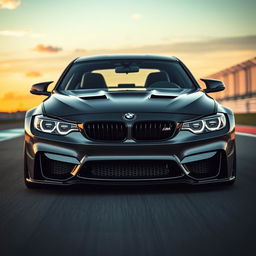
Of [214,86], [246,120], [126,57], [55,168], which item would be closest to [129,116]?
[55,168]

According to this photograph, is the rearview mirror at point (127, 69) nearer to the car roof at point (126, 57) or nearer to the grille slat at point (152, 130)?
the car roof at point (126, 57)

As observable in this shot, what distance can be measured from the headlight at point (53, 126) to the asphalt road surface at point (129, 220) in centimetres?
64

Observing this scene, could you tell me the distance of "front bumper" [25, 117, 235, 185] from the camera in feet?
19.2

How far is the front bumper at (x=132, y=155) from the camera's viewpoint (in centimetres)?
586

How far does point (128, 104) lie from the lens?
6.22 m

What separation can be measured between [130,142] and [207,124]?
81 centimetres

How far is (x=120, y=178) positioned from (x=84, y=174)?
0.36 metres

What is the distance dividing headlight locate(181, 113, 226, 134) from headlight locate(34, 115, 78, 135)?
1.11m

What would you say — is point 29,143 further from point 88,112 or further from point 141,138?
point 141,138

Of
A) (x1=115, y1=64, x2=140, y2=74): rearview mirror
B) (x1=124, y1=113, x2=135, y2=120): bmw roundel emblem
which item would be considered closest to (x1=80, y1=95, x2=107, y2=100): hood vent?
(x1=124, y1=113, x2=135, y2=120): bmw roundel emblem

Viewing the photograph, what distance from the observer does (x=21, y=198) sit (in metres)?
6.02

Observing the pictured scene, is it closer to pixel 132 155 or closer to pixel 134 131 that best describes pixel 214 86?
pixel 134 131

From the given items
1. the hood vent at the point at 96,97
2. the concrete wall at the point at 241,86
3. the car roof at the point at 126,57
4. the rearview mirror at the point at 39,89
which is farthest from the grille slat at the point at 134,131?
the concrete wall at the point at 241,86

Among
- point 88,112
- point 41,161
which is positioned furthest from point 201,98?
point 41,161
